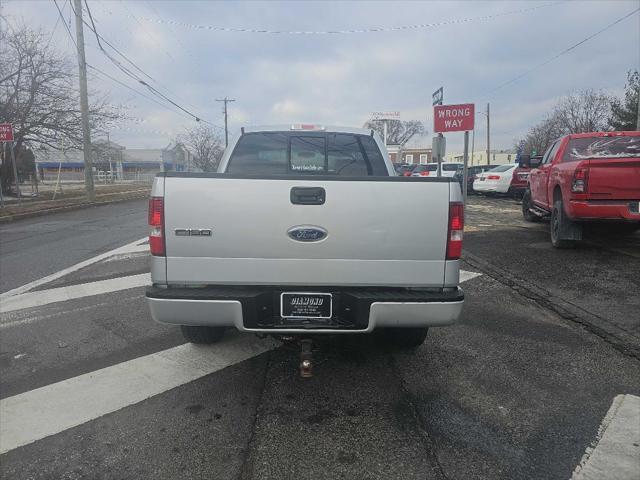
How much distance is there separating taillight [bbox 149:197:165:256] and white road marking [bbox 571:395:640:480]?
2619mm

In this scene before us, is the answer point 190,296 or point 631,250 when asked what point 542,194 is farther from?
point 190,296

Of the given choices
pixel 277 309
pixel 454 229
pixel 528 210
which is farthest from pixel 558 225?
pixel 277 309

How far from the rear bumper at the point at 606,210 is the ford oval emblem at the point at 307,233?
562 centimetres

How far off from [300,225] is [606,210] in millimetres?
5820

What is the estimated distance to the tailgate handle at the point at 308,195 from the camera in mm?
2818

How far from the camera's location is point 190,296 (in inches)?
111

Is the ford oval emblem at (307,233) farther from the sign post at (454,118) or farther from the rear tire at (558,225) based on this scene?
the sign post at (454,118)

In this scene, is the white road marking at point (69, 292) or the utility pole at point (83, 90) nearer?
the white road marking at point (69, 292)

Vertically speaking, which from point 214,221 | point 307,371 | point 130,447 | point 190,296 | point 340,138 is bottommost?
point 130,447

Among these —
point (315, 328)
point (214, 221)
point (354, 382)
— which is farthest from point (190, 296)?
point (354, 382)

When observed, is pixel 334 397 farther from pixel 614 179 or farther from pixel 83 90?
pixel 83 90

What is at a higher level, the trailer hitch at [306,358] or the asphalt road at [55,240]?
the trailer hitch at [306,358]

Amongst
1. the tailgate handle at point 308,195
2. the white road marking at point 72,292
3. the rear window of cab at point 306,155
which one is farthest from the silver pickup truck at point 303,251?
the white road marking at point 72,292

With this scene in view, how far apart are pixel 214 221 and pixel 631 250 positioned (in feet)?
25.7
